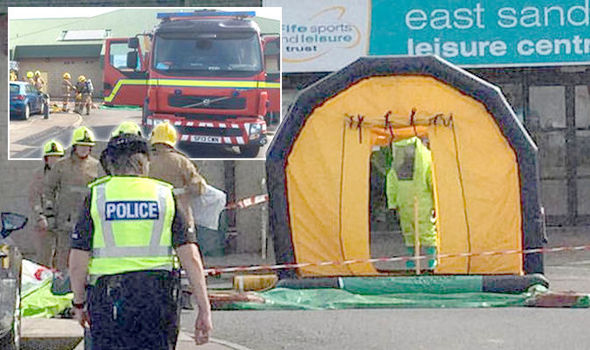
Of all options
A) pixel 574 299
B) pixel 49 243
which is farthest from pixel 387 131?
pixel 49 243

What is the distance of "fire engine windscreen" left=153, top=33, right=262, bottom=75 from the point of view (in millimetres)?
15453

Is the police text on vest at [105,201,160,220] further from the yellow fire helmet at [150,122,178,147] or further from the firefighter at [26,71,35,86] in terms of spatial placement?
the firefighter at [26,71,35,86]

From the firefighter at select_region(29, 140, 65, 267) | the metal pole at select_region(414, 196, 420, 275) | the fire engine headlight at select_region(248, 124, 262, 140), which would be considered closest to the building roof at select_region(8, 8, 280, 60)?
the fire engine headlight at select_region(248, 124, 262, 140)

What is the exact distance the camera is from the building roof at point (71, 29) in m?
15.6

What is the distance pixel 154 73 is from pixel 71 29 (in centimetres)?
133

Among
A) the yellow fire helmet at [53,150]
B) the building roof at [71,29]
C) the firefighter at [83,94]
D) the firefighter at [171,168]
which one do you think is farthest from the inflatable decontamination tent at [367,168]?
the firefighter at [83,94]

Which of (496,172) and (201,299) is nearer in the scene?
(201,299)

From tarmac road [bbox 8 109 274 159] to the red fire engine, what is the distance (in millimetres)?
117

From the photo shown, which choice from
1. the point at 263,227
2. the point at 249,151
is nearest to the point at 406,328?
the point at 263,227

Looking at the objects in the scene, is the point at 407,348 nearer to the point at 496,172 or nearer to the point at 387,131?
the point at 496,172

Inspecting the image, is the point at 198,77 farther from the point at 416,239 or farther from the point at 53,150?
the point at 416,239

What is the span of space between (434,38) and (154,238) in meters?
11.2

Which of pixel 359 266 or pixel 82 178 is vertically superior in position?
pixel 82 178

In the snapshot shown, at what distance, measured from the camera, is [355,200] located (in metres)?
11.7
